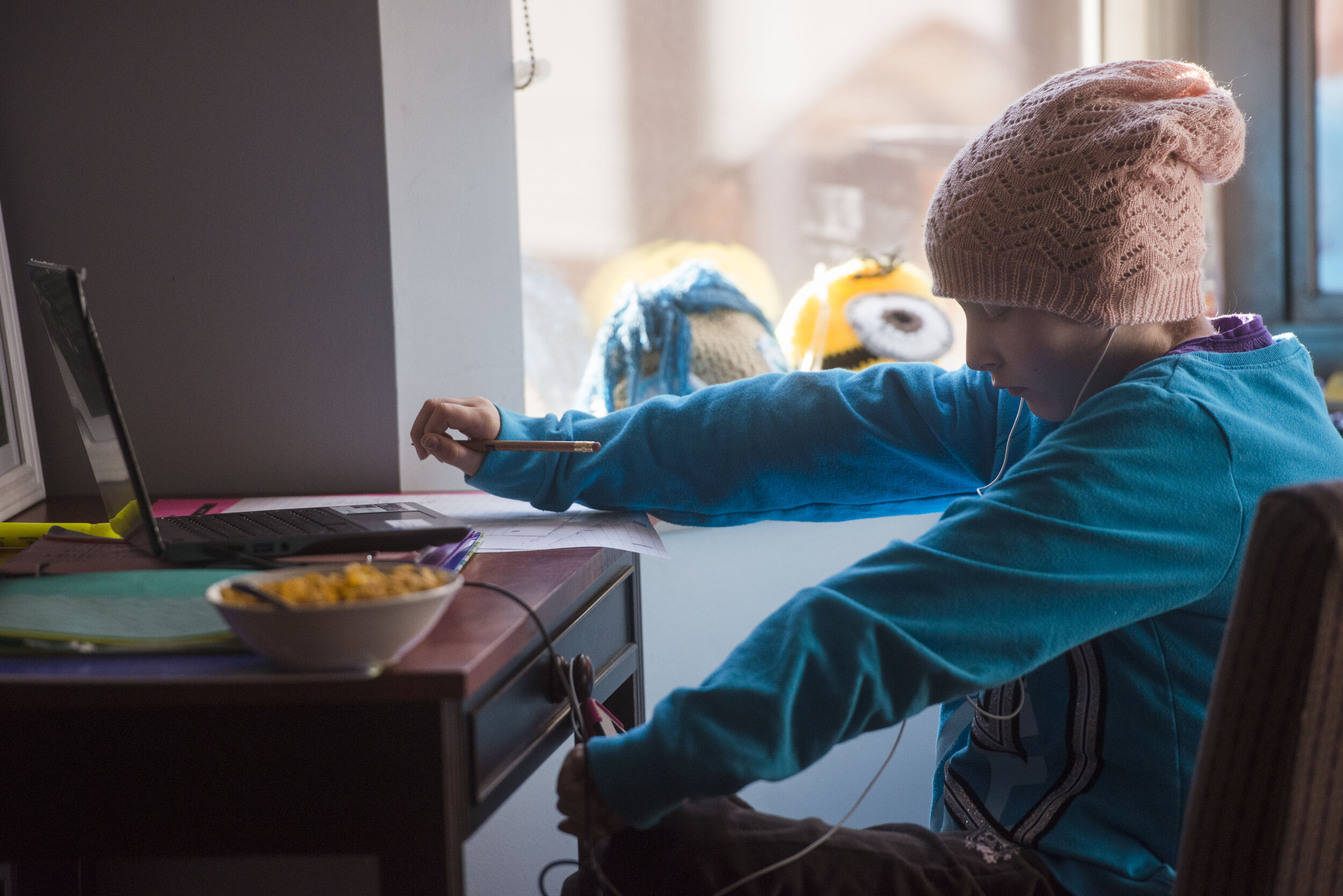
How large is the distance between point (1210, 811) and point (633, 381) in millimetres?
951

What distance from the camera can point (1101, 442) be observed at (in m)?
0.67

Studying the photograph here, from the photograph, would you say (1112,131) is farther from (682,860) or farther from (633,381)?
(633,381)

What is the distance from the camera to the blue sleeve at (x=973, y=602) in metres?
0.58

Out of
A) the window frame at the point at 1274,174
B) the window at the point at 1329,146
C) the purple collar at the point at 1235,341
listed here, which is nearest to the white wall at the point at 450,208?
the purple collar at the point at 1235,341

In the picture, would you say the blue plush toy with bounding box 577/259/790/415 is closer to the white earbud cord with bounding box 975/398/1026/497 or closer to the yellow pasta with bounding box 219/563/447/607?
the white earbud cord with bounding box 975/398/1026/497

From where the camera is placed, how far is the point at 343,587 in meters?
0.54

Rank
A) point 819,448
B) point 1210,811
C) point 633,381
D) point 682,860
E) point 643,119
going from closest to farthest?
point 1210,811
point 682,860
point 819,448
point 633,381
point 643,119

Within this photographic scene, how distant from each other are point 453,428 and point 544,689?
13.0 inches

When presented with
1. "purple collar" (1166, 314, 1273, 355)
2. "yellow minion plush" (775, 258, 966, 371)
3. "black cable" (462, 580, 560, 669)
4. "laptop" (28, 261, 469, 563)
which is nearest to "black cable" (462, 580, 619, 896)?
"black cable" (462, 580, 560, 669)

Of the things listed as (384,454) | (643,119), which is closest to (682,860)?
(384,454)

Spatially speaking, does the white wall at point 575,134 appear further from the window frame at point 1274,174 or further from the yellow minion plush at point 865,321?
the window frame at point 1274,174

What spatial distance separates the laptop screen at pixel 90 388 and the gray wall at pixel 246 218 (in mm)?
284

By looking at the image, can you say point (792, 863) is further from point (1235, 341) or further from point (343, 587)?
point (1235, 341)

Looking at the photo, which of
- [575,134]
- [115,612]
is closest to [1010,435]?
[115,612]
